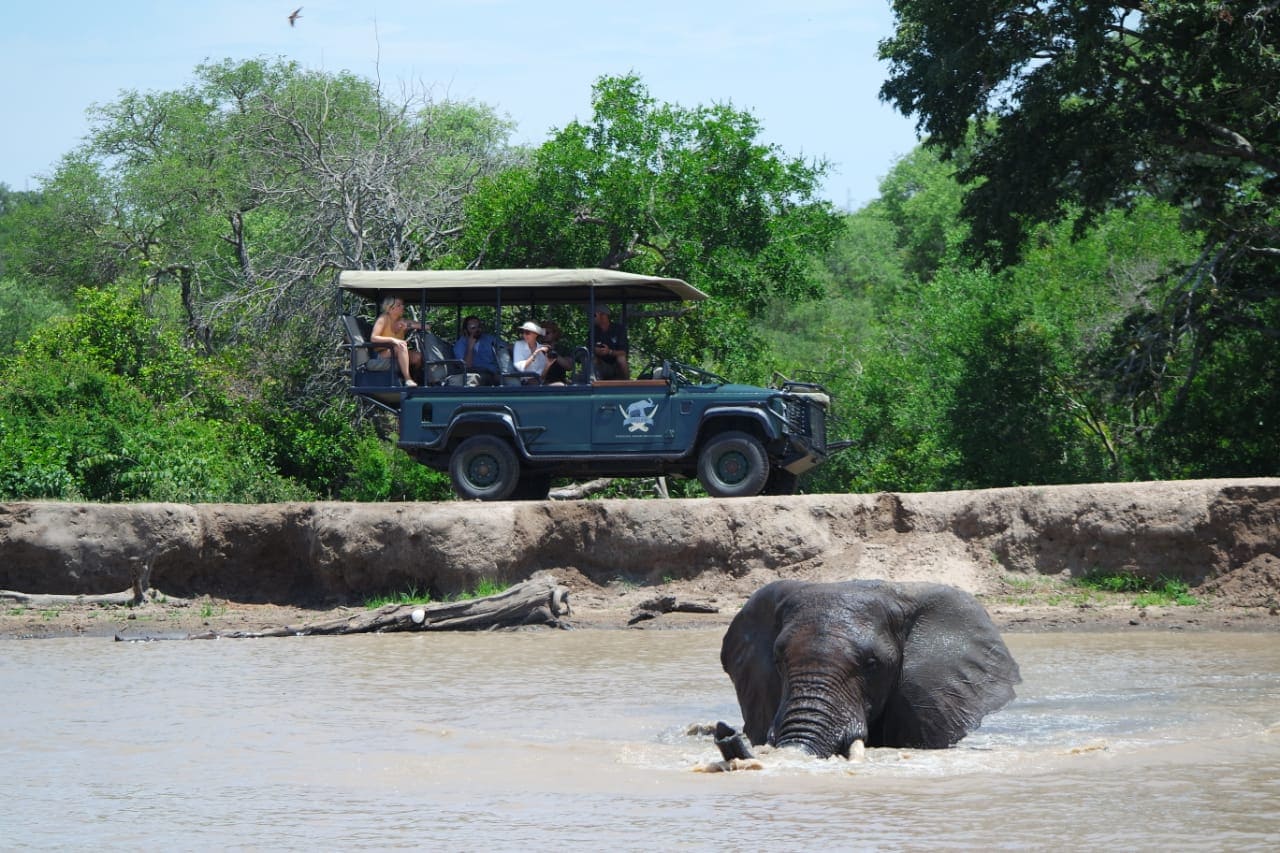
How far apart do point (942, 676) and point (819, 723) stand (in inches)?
36.8

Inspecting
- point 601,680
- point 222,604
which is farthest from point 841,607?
point 222,604

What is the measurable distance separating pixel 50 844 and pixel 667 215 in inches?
668

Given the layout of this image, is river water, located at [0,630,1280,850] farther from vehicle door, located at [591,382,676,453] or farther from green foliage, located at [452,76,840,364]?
green foliage, located at [452,76,840,364]

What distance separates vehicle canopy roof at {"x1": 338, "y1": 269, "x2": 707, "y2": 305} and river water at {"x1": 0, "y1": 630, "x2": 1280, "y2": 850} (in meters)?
4.94

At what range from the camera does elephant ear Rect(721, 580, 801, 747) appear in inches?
284

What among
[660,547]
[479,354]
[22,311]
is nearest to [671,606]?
[660,547]

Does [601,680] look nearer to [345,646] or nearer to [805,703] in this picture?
[345,646]

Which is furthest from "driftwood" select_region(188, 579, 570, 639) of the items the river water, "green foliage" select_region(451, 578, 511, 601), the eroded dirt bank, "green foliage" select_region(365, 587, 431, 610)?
the river water

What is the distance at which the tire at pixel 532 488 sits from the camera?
54.7ft

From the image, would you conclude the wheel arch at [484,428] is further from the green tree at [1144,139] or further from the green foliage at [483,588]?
the green tree at [1144,139]

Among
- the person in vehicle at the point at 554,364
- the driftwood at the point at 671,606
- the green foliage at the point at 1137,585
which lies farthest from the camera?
the person in vehicle at the point at 554,364

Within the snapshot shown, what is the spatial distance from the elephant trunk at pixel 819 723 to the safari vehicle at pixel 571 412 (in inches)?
354

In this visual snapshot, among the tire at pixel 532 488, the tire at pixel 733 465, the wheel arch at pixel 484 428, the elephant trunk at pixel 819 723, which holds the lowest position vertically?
the elephant trunk at pixel 819 723

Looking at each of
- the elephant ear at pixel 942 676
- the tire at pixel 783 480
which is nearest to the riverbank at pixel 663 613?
the tire at pixel 783 480
